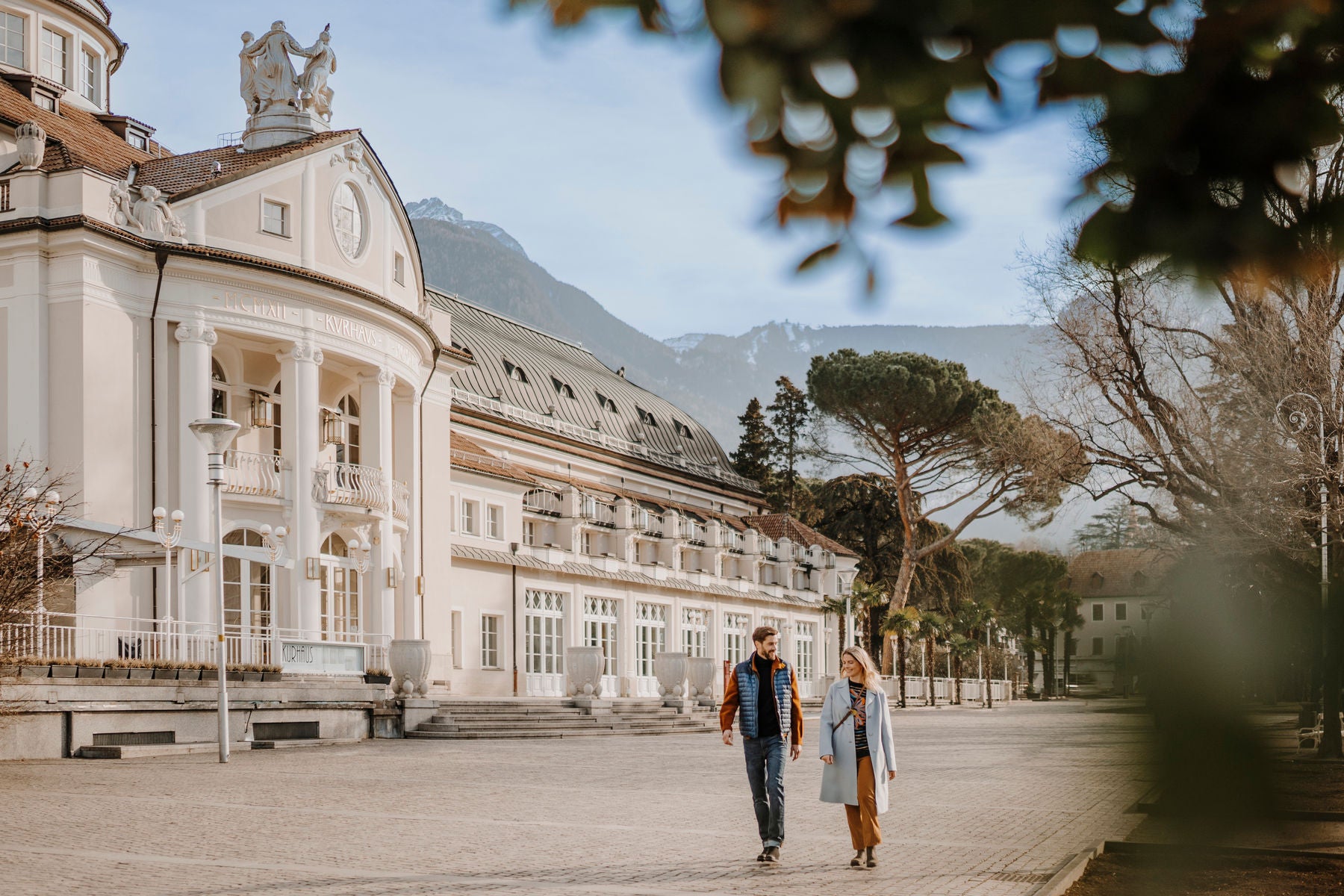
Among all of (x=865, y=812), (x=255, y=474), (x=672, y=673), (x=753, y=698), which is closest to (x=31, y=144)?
(x=255, y=474)

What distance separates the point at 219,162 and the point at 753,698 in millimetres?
27883

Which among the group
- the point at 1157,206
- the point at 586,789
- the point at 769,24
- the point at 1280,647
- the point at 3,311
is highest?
Answer: the point at 3,311

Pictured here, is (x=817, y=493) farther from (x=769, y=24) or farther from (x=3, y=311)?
(x=769, y=24)

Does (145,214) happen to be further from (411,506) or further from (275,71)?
(411,506)

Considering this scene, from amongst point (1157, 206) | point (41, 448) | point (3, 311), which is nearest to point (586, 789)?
point (1157, 206)

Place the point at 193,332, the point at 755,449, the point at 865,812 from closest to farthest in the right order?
the point at 865,812 < the point at 193,332 < the point at 755,449

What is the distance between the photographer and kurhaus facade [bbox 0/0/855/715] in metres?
30.1

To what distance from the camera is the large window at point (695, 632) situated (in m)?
58.0

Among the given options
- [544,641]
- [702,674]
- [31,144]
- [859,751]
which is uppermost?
[31,144]

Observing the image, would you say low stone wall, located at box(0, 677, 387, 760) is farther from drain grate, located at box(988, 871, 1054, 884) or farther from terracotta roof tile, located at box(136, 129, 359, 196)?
drain grate, located at box(988, 871, 1054, 884)

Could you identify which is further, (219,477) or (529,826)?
(219,477)

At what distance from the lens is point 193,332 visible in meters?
31.6

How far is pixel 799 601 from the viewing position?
67.4 m

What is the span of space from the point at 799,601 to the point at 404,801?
53156 mm
